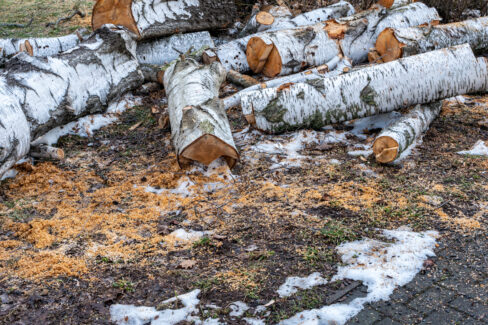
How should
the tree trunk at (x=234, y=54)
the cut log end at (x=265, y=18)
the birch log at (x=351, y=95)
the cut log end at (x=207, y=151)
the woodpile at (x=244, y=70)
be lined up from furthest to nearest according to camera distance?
the cut log end at (x=265, y=18) → the tree trunk at (x=234, y=54) → the birch log at (x=351, y=95) → the woodpile at (x=244, y=70) → the cut log end at (x=207, y=151)

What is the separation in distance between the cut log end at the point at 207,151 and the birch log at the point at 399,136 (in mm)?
1542

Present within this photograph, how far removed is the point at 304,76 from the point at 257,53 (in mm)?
1048

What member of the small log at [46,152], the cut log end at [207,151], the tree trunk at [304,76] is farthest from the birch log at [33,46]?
the cut log end at [207,151]

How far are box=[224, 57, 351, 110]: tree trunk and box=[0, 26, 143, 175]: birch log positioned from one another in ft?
4.99

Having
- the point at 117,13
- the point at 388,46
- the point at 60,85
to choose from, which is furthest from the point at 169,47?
the point at 388,46

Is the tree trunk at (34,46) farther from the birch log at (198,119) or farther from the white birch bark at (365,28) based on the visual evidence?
the white birch bark at (365,28)

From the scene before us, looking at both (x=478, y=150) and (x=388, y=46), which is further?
(x=388, y=46)

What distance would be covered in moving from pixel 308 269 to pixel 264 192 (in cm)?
128

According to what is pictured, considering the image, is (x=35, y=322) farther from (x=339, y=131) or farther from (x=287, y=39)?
(x=287, y=39)

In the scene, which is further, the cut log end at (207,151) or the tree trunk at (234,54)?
the tree trunk at (234,54)

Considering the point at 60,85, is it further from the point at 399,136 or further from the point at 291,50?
the point at 399,136

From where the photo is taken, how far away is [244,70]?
761 centimetres

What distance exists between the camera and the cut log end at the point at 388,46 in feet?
22.9

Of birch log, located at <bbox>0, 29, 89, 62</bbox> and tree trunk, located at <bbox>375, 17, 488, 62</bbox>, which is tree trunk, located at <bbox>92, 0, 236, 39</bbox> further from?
tree trunk, located at <bbox>375, 17, 488, 62</bbox>
